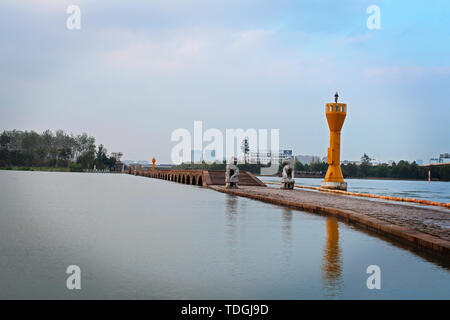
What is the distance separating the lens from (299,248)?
29.2 ft

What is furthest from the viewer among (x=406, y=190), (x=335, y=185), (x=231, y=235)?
(x=406, y=190)

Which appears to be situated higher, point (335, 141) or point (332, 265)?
point (335, 141)

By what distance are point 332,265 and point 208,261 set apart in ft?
6.44

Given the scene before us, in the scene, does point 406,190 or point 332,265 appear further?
point 406,190

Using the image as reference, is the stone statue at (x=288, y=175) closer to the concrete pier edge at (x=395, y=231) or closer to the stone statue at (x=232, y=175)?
the stone statue at (x=232, y=175)

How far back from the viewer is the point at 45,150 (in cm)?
14938

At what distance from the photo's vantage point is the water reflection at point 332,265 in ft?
19.6

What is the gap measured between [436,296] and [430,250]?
2.71 metres

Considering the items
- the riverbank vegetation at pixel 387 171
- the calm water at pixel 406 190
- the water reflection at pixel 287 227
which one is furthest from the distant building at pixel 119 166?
the water reflection at pixel 287 227

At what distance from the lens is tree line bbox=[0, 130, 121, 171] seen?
14738 cm

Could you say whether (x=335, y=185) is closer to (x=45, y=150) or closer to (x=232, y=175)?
(x=232, y=175)

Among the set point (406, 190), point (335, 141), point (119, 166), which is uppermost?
point (335, 141)

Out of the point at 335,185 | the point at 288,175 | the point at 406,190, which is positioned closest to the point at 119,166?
the point at 406,190
